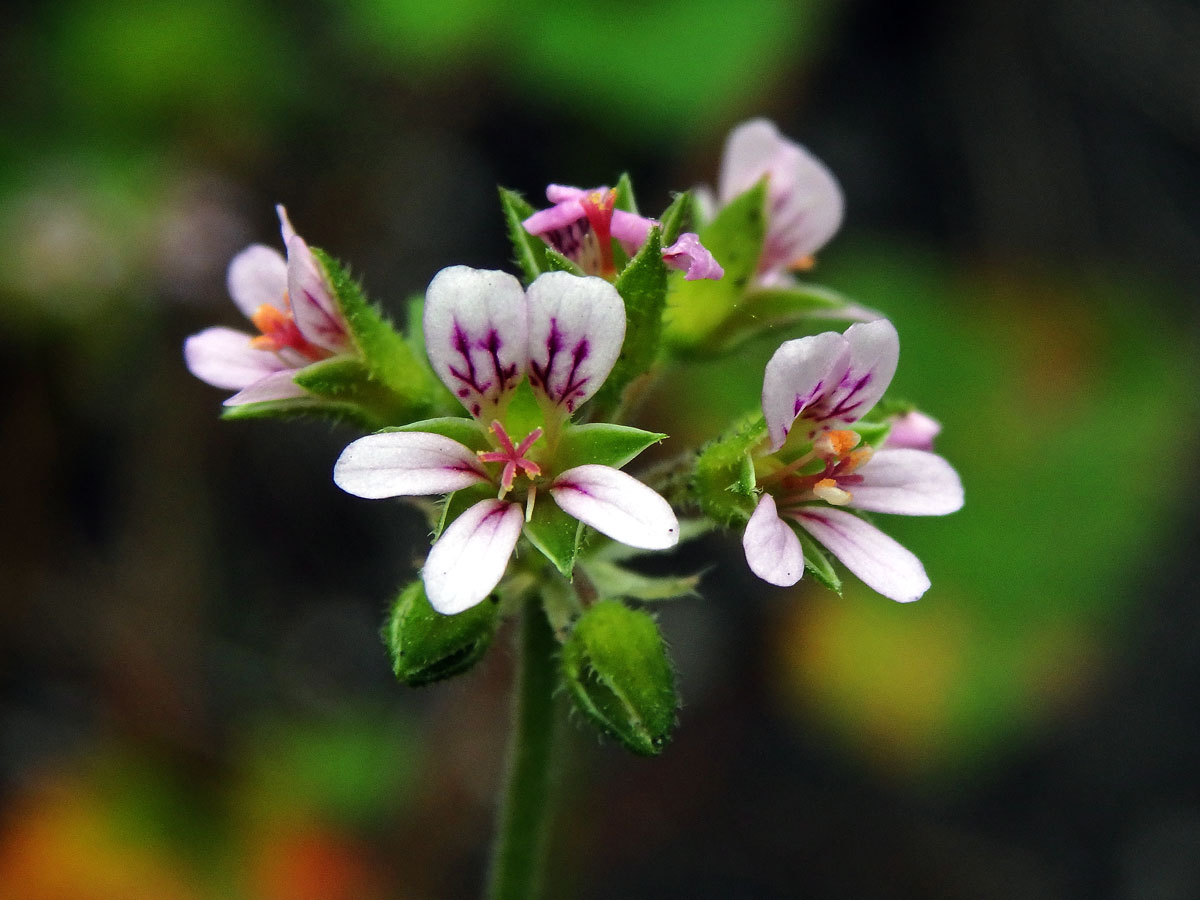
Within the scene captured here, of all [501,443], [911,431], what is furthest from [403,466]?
[911,431]

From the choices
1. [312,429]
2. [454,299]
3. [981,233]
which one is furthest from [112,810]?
[981,233]

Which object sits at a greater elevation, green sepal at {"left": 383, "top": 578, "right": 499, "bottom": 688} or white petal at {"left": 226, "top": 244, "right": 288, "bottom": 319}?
white petal at {"left": 226, "top": 244, "right": 288, "bottom": 319}

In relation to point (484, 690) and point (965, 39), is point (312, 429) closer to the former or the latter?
point (484, 690)

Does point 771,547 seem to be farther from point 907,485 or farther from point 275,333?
point 275,333

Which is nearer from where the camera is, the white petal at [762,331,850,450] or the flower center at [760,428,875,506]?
the white petal at [762,331,850,450]

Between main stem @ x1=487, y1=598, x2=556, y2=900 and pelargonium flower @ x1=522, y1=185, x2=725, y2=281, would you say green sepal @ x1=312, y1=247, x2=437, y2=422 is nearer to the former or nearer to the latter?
pelargonium flower @ x1=522, y1=185, x2=725, y2=281

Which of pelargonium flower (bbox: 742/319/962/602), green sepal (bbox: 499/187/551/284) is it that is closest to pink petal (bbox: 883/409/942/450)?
pelargonium flower (bbox: 742/319/962/602)
